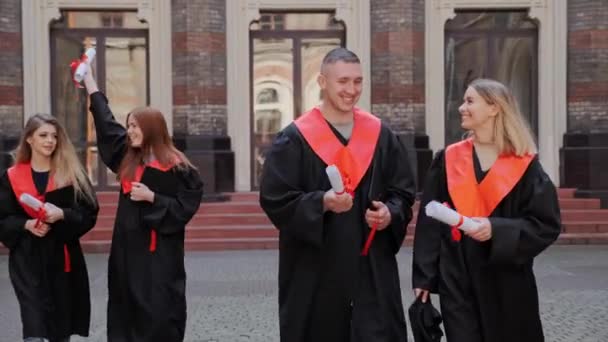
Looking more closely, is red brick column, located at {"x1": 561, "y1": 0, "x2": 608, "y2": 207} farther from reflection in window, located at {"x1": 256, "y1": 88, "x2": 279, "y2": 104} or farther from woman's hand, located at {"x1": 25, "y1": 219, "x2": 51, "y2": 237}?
woman's hand, located at {"x1": 25, "y1": 219, "x2": 51, "y2": 237}

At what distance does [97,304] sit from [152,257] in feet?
12.9

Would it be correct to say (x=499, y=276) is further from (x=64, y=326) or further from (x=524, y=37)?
(x=524, y=37)

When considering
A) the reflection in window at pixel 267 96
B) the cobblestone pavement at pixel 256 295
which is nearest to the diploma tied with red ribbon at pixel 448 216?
the cobblestone pavement at pixel 256 295

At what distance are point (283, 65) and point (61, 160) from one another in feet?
36.3

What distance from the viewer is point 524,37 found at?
666 inches

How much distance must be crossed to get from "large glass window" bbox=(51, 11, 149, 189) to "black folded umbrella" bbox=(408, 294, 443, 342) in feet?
42.6

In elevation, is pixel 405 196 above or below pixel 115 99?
below

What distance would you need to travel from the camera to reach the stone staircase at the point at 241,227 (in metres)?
14.1

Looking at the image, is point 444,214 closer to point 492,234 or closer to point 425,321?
point 492,234

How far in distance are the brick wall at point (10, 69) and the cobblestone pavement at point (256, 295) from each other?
297cm

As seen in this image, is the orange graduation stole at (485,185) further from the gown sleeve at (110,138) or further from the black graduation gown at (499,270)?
the gown sleeve at (110,138)

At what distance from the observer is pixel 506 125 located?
4.49 metres

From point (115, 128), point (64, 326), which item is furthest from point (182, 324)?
point (115, 128)

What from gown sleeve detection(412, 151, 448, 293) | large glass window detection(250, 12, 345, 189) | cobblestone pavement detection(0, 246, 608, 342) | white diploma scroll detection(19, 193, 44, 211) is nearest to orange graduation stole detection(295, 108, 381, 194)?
gown sleeve detection(412, 151, 448, 293)
